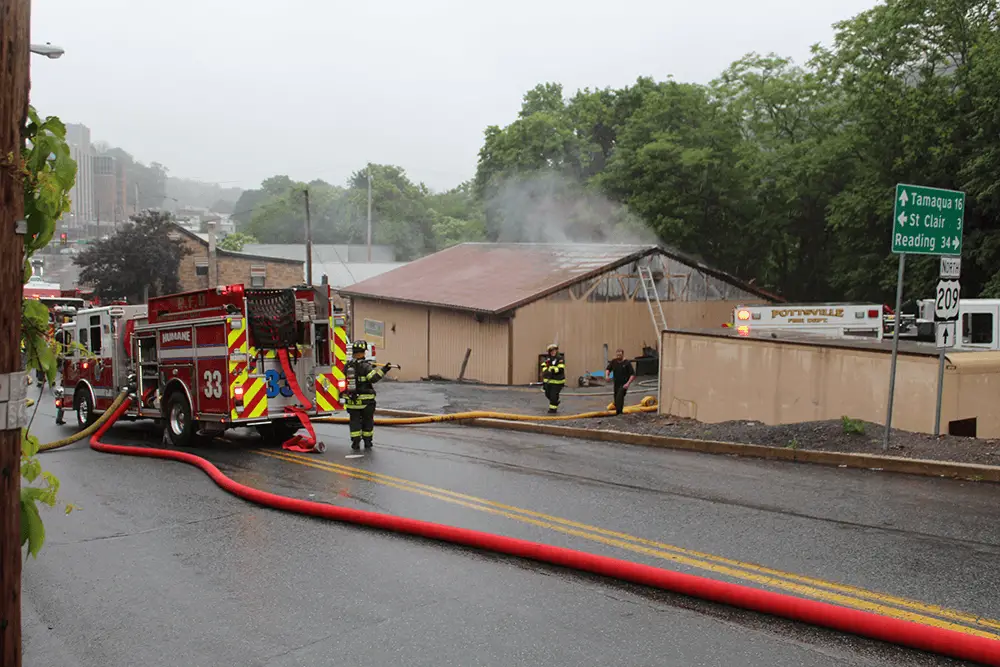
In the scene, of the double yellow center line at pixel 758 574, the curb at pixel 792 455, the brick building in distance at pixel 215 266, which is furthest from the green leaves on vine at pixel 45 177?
the brick building in distance at pixel 215 266

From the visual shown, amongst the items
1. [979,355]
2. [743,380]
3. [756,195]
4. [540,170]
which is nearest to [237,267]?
[540,170]

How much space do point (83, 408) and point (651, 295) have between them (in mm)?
18059

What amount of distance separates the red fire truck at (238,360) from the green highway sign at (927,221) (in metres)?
8.66

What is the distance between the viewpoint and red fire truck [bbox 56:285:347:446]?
1372 cm

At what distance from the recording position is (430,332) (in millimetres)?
31281

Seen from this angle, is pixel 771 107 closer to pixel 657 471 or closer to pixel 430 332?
pixel 430 332

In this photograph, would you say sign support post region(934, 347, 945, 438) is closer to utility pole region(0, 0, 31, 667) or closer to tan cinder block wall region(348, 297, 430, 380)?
utility pole region(0, 0, 31, 667)

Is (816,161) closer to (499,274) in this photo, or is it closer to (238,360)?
(499,274)

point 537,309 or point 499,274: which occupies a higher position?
point 499,274

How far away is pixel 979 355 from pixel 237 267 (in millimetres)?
49174

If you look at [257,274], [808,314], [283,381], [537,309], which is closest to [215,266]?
[257,274]

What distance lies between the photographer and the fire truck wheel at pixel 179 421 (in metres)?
14.6

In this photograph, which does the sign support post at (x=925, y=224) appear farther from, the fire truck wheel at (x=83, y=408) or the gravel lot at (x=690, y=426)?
the fire truck wheel at (x=83, y=408)

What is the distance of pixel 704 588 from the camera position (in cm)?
591
